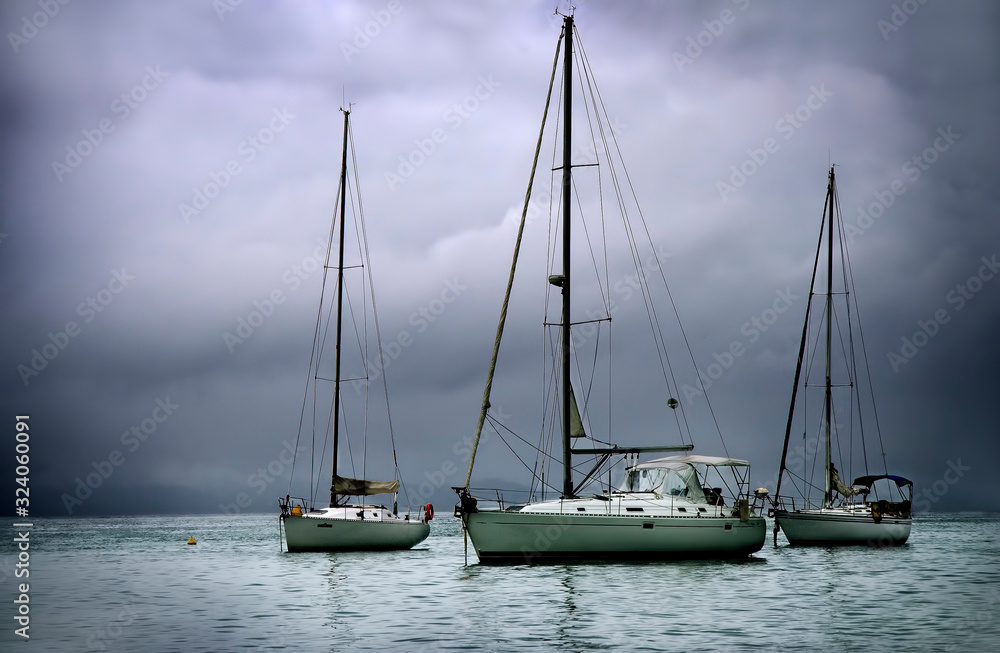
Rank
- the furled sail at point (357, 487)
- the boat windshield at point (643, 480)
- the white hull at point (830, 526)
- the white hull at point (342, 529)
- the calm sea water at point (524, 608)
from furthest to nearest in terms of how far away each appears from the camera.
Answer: the white hull at point (830, 526) → the furled sail at point (357, 487) → the white hull at point (342, 529) → the boat windshield at point (643, 480) → the calm sea water at point (524, 608)

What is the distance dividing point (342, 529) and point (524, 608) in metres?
22.6

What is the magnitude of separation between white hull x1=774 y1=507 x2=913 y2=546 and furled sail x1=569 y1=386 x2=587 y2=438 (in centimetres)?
1987

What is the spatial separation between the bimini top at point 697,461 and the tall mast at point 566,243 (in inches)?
163

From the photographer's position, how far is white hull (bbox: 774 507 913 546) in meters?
49.3

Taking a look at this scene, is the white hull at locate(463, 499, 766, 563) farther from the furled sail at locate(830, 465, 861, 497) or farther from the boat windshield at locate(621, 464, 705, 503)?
the furled sail at locate(830, 465, 861, 497)

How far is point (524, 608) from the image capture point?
83.0 ft

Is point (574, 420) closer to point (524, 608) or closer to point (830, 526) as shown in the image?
point (524, 608)

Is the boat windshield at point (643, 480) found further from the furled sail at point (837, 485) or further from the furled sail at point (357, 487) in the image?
the furled sail at point (837, 485)

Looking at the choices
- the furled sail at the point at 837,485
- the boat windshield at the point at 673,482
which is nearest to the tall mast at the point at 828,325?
the furled sail at the point at 837,485

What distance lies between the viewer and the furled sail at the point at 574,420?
3588 cm

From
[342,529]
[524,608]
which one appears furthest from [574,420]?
[342,529]

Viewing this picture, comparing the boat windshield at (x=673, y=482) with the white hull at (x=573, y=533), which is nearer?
the white hull at (x=573, y=533)

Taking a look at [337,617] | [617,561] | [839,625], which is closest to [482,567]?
[617,561]

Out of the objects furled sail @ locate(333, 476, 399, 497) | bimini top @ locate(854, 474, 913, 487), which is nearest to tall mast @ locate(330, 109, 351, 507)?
furled sail @ locate(333, 476, 399, 497)
